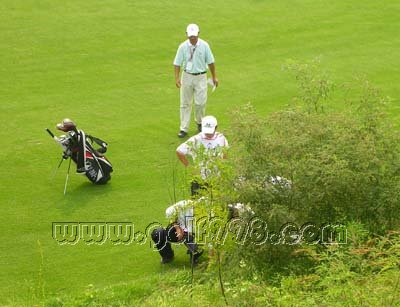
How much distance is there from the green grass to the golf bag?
230 millimetres

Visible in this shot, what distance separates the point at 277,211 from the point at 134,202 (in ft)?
13.3

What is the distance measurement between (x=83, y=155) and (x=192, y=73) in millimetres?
2996

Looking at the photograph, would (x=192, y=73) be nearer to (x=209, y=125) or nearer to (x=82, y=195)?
(x=82, y=195)

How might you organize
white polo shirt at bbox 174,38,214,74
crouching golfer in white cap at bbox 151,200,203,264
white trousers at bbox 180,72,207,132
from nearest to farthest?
crouching golfer in white cap at bbox 151,200,203,264 → white polo shirt at bbox 174,38,214,74 → white trousers at bbox 180,72,207,132

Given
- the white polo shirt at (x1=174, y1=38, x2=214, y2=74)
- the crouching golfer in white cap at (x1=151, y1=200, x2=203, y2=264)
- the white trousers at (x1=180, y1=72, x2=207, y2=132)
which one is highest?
the white polo shirt at (x1=174, y1=38, x2=214, y2=74)

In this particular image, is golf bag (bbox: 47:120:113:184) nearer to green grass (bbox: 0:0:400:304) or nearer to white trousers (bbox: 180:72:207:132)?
green grass (bbox: 0:0:400:304)

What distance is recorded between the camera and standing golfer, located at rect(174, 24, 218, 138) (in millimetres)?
14789

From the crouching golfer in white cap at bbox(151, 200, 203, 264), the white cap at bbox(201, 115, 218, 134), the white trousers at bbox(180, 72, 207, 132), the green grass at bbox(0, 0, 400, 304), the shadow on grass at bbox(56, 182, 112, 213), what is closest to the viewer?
the crouching golfer in white cap at bbox(151, 200, 203, 264)

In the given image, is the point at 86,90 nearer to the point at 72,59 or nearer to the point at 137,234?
the point at 72,59

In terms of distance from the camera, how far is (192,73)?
48.8 ft

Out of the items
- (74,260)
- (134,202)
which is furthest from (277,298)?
(134,202)

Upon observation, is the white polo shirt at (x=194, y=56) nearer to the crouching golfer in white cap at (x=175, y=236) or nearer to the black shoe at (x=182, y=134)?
the black shoe at (x=182, y=134)

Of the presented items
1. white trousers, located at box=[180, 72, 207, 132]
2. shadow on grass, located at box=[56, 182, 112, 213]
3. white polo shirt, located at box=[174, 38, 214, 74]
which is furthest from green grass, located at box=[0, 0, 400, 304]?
white polo shirt, located at box=[174, 38, 214, 74]

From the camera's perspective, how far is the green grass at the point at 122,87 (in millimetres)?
11172
